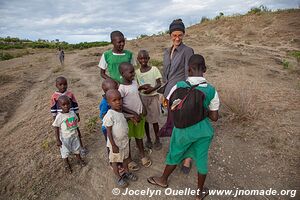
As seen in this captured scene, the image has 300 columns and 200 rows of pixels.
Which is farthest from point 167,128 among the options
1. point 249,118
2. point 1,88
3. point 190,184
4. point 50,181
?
point 1,88

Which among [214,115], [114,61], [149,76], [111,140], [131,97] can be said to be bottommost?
[111,140]

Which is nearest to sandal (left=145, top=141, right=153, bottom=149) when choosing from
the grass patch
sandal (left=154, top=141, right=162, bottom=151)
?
sandal (left=154, top=141, right=162, bottom=151)

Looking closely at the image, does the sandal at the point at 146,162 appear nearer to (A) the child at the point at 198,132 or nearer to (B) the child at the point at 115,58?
(A) the child at the point at 198,132

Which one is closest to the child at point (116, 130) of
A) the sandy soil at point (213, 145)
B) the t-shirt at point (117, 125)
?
the t-shirt at point (117, 125)

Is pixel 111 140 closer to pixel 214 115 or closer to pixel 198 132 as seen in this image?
pixel 198 132

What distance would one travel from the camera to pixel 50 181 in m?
2.97

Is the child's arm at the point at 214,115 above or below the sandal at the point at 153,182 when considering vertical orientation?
above

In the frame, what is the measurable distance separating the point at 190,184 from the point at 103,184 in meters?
1.08

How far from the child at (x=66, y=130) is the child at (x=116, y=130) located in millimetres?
628

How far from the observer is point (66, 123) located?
2.93 m

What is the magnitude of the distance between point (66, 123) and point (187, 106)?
1.62 m

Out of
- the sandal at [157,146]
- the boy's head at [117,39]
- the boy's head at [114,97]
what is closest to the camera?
the boy's head at [114,97]

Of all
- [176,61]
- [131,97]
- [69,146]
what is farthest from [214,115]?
[69,146]

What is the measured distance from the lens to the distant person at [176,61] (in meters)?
2.76
